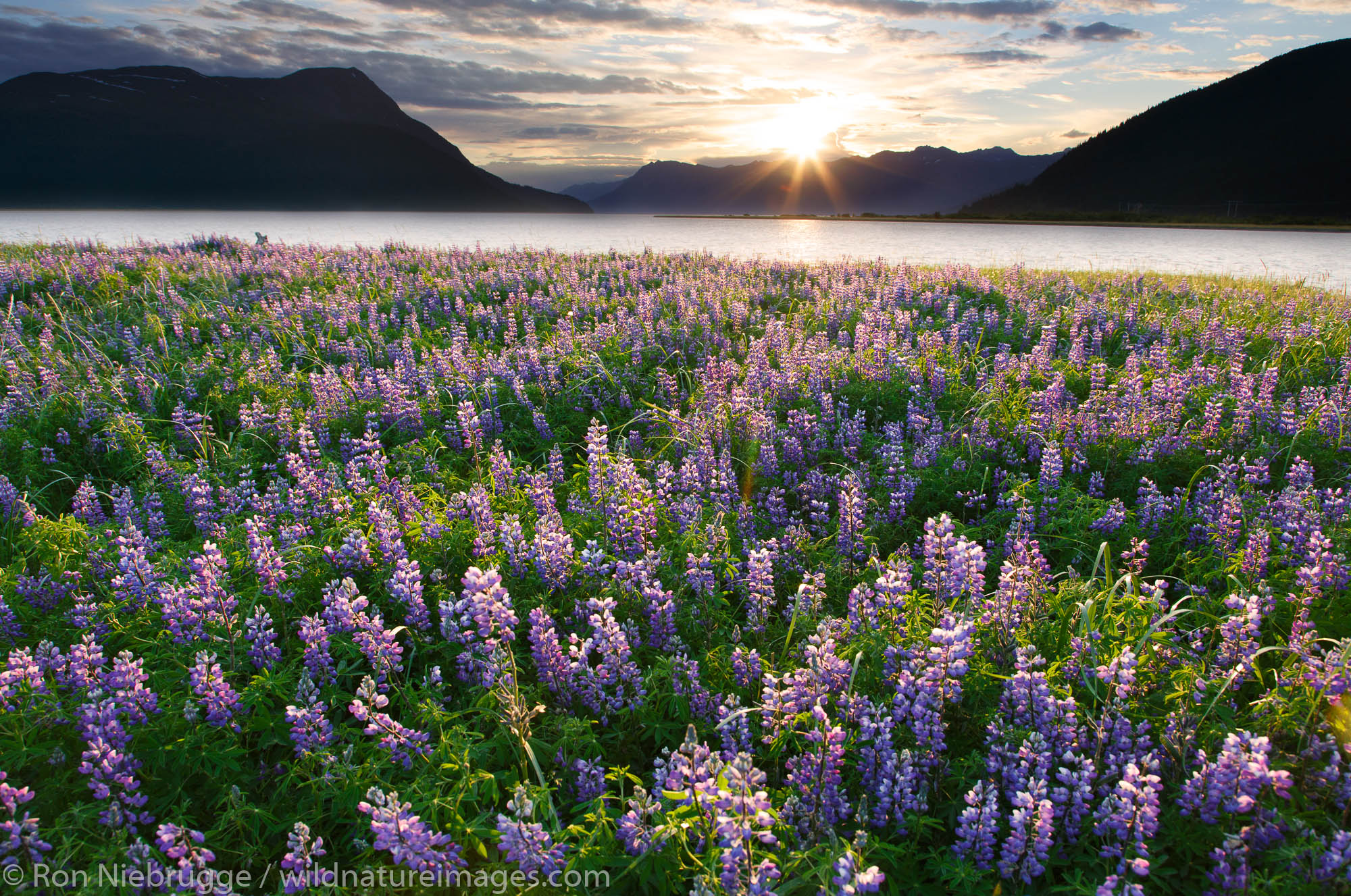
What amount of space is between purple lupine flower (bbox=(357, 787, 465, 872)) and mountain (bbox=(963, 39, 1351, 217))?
415ft

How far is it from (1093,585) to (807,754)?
9.20 feet

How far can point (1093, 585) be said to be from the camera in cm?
431

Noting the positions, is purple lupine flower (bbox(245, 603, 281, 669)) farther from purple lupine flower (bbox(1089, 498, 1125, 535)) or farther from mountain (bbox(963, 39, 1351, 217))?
mountain (bbox(963, 39, 1351, 217))

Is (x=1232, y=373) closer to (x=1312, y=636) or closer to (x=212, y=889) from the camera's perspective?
(x=1312, y=636)

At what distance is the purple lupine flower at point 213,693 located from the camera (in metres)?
3.02

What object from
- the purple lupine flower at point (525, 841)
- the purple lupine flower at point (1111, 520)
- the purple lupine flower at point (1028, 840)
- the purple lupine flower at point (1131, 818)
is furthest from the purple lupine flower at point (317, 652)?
the purple lupine flower at point (1111, 520)

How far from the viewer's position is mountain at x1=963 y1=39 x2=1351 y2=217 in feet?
364

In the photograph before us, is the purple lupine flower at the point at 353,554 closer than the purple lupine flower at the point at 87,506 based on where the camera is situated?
Yes

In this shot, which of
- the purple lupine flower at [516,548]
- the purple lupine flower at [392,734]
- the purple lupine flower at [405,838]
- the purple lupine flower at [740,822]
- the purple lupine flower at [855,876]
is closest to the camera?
the purple lupine flower at [855,876]

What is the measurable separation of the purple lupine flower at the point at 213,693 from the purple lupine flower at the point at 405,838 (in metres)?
1.33

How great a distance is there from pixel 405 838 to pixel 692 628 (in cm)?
203

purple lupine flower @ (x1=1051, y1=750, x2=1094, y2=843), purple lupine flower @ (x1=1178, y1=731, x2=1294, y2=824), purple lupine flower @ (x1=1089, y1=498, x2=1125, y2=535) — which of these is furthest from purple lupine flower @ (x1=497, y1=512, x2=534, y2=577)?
purple lupine flower @ (x1=1089, y1=498, x2=1125, y2=535)

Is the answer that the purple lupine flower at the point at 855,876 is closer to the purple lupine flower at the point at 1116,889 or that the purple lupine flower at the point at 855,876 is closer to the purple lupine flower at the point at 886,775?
the purple lupine flower at the point at 886,775

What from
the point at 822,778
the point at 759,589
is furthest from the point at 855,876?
the point at 759,589
